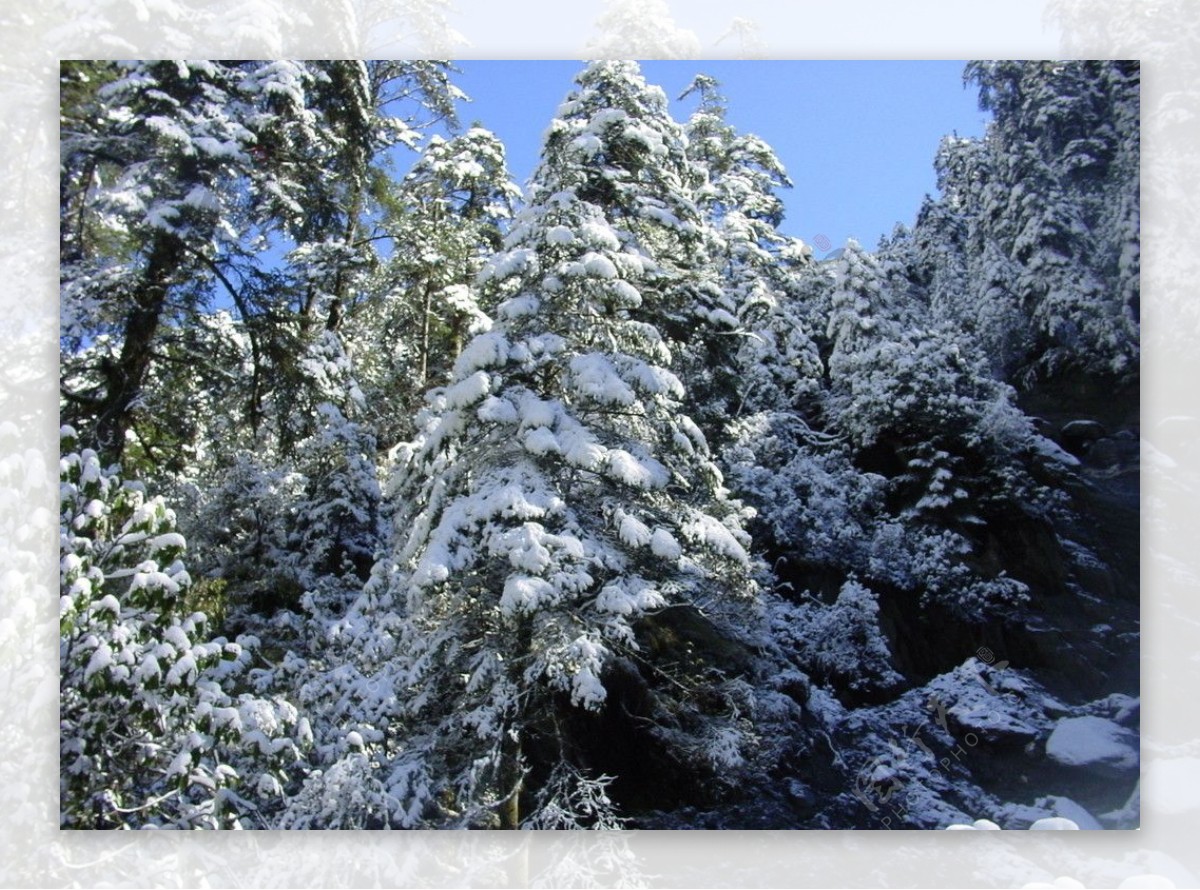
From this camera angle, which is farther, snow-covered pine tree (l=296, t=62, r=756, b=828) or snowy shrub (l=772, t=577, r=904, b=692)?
snowy shrub (l=772, t=577, r=904, b=692)

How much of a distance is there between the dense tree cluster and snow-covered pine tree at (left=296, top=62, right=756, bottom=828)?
1.0 inches

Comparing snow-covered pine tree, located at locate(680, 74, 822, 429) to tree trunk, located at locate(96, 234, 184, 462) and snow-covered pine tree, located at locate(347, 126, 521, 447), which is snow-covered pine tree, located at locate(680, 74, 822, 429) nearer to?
snow-covered pine tree, located at locate(347, 126, 521, 447)

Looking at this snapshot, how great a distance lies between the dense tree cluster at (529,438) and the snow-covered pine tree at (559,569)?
0.02 m

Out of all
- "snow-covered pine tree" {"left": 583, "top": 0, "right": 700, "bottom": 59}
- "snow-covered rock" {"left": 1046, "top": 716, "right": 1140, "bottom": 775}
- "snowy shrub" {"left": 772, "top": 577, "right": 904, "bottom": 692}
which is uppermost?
"snow-covered pine tree" {"left": 583, "top": 0, "right": 700, "bottom": 59}

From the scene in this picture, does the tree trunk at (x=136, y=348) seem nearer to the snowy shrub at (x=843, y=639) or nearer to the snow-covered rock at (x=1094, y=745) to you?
the snowy shrub at (x=843, y=639)

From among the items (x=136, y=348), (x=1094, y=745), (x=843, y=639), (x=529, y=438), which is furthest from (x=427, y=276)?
(x=1094, y=745)

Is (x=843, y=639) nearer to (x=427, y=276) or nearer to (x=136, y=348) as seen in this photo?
(x=427, y=276)

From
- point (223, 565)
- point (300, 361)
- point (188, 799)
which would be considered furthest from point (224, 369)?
point (188, 799)

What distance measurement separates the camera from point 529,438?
539 cm

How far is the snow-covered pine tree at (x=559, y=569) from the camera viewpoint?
210 inches

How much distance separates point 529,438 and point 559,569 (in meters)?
0.76

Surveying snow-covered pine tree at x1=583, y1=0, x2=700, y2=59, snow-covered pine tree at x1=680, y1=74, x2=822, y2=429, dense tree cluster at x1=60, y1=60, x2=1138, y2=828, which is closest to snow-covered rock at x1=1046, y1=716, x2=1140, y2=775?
dense tree cluster at x1=60, y1=60, x2=1138, y2=828

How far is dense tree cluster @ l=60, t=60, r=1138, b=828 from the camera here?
5391 millimetres

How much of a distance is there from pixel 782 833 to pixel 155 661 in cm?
360
